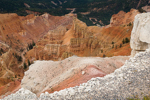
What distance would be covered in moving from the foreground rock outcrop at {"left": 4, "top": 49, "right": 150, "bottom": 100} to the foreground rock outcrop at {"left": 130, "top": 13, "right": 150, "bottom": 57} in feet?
14.1

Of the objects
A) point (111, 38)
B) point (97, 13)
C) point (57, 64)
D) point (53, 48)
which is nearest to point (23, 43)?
point (53, 48)

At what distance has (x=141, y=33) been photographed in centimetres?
1021

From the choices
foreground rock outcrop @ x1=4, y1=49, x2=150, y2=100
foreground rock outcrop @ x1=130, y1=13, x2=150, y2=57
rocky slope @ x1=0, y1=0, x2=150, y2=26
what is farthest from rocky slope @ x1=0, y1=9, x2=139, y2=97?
rocky slope @ x1=0, y1=0, x2=150, y2=26

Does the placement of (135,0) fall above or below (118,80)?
above

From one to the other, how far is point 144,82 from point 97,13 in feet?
372

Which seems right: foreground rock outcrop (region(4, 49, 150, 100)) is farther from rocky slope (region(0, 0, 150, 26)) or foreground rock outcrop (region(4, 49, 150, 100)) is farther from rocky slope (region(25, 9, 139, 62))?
rocky slope (region(0, 0, 150, 26))

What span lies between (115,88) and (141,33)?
6878 mm

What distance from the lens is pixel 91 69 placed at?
9.10 metres

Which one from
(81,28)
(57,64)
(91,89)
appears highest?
(81,28)

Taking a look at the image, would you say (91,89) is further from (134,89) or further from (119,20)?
(119,20)

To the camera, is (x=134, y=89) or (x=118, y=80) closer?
(x=134, y=89)

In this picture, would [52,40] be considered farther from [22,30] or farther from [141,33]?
[141,33]

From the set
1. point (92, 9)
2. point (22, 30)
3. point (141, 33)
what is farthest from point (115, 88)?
point (92, 9)

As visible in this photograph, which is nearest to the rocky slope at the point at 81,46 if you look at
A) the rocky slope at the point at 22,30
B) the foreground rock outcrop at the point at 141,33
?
the foreground rock outcrop at the point at 141,33
